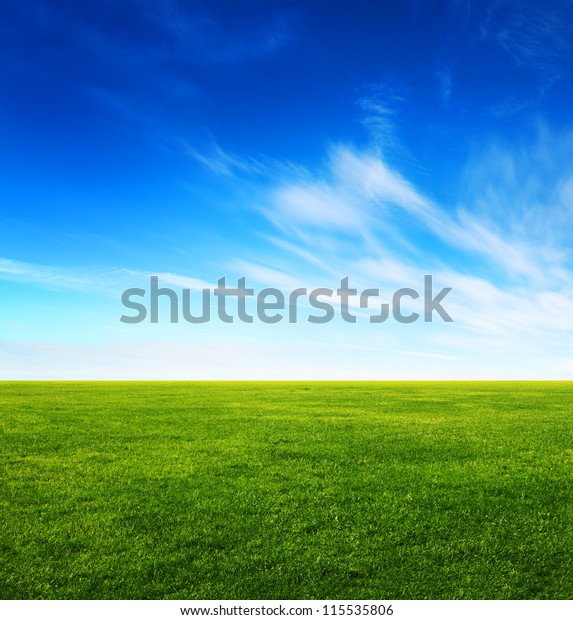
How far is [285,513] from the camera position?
10.1 metres

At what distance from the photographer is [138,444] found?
671 inches

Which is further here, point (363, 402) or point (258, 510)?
point (363, 402)

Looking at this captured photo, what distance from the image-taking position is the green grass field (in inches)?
296

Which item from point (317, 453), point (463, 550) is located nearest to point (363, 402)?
point (317, 453)

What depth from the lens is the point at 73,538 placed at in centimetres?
883

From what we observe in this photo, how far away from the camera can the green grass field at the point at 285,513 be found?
7.52m

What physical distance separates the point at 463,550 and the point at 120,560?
222 inches

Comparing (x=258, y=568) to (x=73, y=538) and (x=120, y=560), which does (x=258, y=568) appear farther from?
(x=73, y=538)

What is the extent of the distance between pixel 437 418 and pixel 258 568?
18332mm
